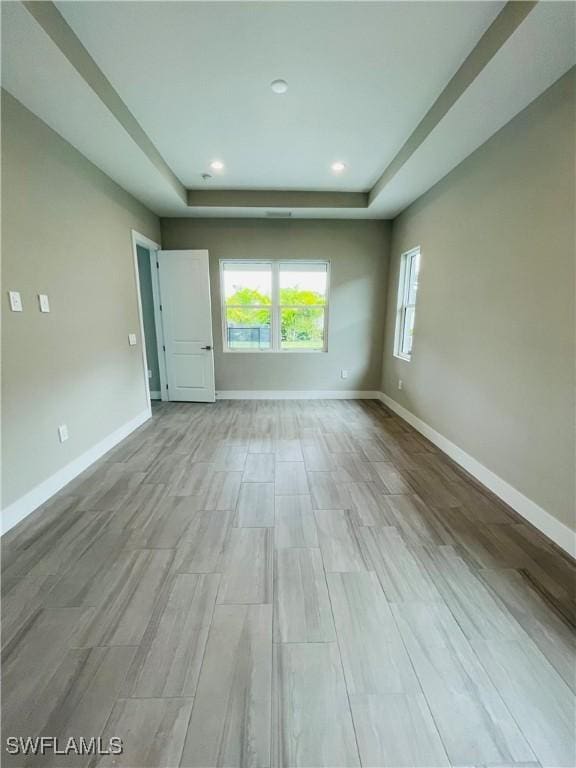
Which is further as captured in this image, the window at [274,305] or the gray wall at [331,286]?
the window at [274,305]

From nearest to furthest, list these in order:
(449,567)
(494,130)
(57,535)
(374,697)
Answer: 1. (374,697)
2. (449,567)
3. (57,535)
4. (494,130)

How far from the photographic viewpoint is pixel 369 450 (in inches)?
116

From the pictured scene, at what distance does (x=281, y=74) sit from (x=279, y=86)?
77 millimetres

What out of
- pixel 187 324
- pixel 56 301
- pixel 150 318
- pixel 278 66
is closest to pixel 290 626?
pixel 56 301

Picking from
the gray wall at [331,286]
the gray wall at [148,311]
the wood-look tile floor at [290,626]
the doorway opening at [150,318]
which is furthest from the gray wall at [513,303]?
the gray wall at [148,311]

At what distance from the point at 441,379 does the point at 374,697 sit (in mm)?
2671

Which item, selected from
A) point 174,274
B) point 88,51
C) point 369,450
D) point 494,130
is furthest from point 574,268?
point 174,274

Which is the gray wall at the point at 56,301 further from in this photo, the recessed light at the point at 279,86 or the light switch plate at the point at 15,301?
the recessed light at the point at 279,86

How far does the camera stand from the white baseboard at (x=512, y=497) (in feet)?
5.55

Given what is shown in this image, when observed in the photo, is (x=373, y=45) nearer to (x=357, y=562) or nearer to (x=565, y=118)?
(x=565, y=118)

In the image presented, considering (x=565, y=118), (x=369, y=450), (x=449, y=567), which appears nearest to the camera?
(x=449, y=567)

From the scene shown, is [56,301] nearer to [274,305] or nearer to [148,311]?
[148,311]

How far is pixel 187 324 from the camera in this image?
4305mm

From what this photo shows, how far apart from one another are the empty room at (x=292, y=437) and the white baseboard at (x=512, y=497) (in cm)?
2
